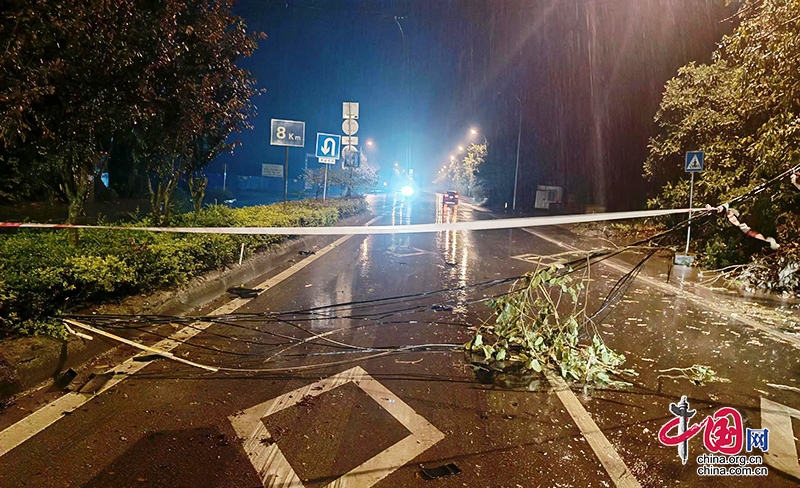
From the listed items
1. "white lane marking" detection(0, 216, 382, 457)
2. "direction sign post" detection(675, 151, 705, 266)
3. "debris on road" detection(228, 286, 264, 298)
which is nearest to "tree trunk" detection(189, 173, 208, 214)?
"debris on road" detection(228, 286, 264, 298)

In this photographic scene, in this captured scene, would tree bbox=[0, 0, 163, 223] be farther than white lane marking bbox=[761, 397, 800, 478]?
Yes

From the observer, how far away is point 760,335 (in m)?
5.73

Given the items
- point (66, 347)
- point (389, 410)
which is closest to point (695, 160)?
point (389, 410)

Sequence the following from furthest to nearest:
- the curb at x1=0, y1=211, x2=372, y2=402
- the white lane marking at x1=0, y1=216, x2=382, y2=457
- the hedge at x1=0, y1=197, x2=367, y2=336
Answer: the hedge at x1=0, y1=197, x2=367, y2=336, the curb at x1=0, y1=211, x2=372, y2=402, the white lane marking at x1=0, y1=216, x2=382, y2=457

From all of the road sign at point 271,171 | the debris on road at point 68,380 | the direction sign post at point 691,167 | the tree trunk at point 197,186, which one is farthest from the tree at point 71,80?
the road sign at point 271,171

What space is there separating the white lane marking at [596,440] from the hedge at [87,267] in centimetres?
464

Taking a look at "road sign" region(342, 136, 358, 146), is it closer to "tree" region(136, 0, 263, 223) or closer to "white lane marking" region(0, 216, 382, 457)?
"tree" region(136, 0, 263, 223)

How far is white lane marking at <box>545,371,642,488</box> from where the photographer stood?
2771 millimetres

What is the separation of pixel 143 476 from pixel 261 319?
10.3 feet

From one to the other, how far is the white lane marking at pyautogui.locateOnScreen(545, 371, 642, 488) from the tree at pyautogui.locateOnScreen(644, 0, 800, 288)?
6893 mm

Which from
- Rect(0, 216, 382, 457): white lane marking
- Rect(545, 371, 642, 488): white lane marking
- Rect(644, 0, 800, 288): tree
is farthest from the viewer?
Rect(644, 0, 800, 288): tree

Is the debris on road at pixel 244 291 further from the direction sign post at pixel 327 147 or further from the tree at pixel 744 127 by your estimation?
the direction sign post at pixel 327 147

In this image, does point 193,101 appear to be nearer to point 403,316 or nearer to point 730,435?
point 403,316

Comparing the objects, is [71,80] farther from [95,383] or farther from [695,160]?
[695,160]
